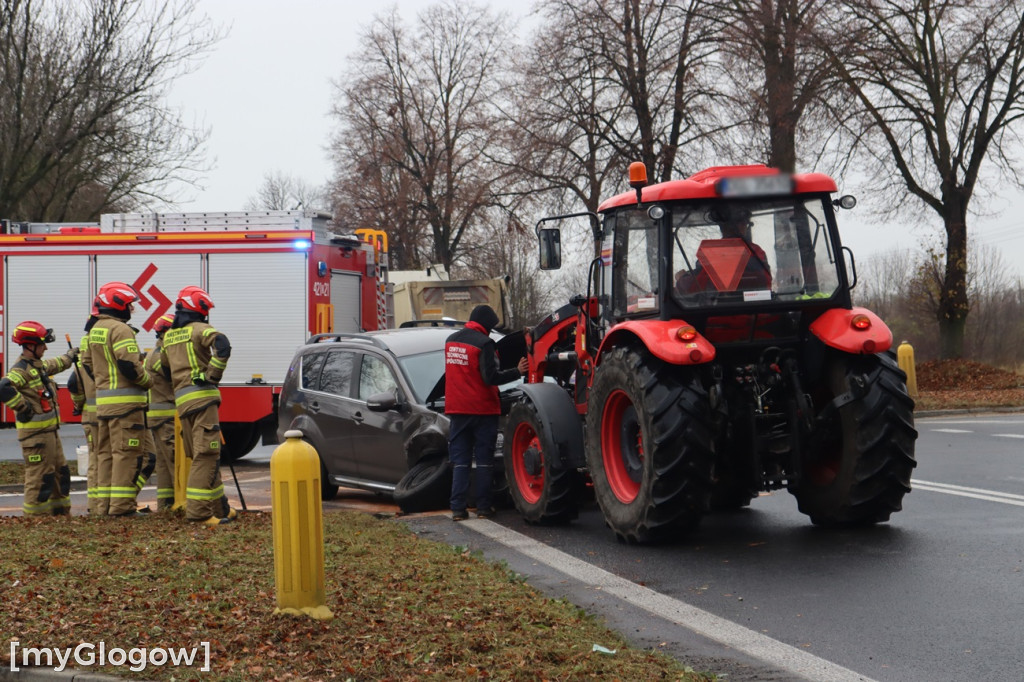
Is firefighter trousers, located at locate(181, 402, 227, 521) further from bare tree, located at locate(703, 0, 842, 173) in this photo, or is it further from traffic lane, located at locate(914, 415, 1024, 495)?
bare tree, located at locate(703, 0, 842, 173)

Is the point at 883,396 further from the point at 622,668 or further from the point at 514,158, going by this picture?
the point at 514,158

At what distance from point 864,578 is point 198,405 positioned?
18.3 feet

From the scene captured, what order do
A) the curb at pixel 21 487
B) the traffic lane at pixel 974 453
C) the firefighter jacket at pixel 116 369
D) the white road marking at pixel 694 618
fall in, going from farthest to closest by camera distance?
the curb at pixel 21 487 < the traffic lane at pixel 974 453 < the firefighter jacket at pixel 116 369 < the white road marking at pixel 694 618

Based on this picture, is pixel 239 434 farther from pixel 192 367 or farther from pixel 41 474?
pixel 192 367

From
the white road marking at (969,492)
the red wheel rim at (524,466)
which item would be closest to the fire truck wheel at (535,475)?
the red wheel rim at (524,466)

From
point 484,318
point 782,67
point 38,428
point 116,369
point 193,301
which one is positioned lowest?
point 38,428

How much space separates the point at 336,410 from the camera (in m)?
12.3

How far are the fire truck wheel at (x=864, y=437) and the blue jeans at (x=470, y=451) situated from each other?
276 centimetres

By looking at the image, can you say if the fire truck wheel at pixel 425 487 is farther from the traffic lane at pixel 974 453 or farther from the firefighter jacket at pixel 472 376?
the traffic lane at pixel 974 453

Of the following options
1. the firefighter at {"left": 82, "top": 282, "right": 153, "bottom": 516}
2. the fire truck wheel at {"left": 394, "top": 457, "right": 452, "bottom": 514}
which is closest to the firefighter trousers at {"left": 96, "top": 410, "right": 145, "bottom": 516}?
the firefighter at {"left": 82, "top": 282, "right": 153, "bottom": 516}

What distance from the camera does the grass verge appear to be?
212 inches

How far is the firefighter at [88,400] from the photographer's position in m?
11.2

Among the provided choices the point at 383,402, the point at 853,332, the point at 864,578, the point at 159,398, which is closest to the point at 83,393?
the point at 159,398

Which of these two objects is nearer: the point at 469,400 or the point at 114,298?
the point at 469,400
